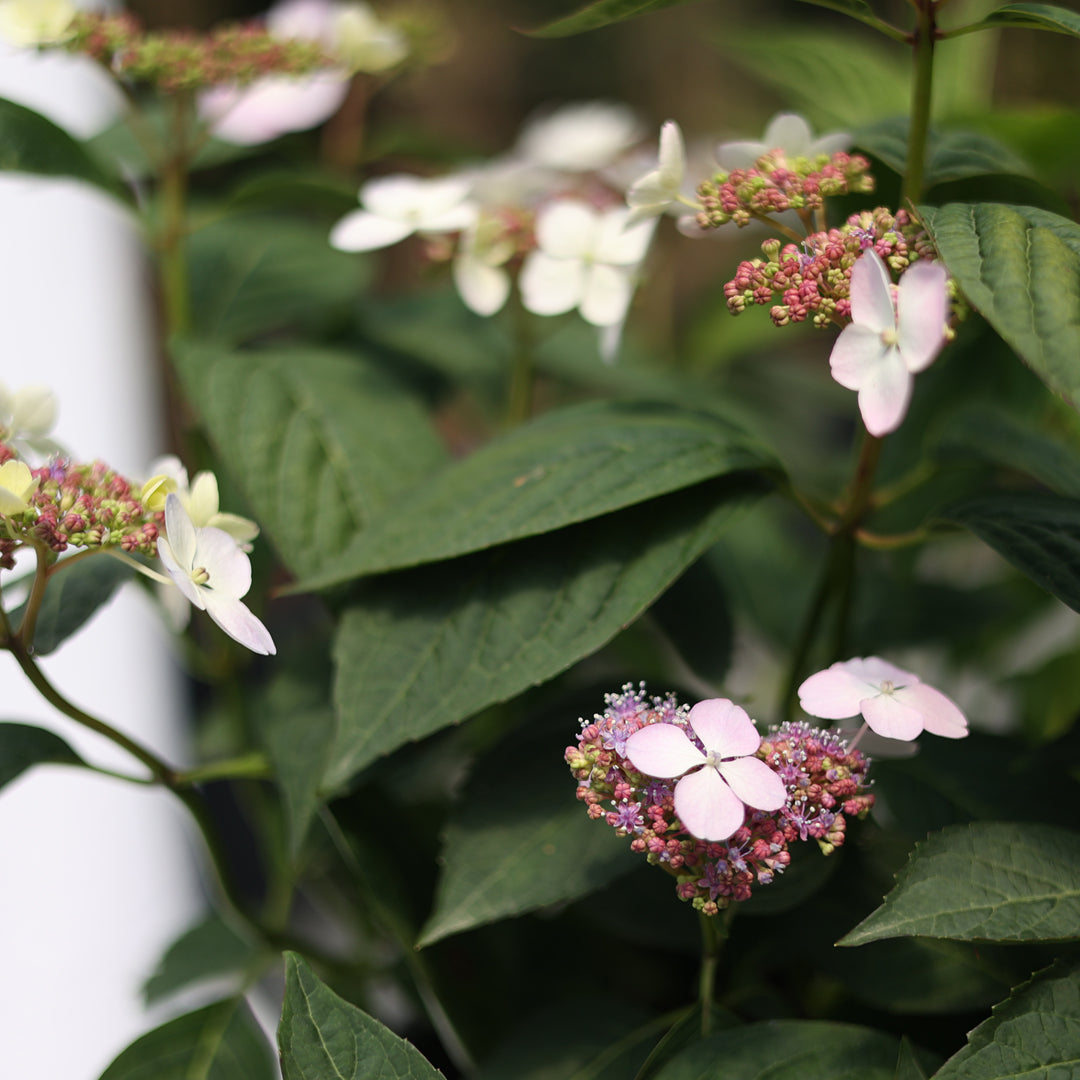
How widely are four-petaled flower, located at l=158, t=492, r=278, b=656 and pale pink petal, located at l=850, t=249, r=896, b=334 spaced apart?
9.6 inches

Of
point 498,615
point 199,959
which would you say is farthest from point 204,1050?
point 498,615

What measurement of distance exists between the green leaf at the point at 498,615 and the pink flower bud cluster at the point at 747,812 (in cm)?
6

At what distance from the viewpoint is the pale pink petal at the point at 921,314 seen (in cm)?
34

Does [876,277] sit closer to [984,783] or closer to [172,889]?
[984,783]

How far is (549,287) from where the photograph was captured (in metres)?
0.60

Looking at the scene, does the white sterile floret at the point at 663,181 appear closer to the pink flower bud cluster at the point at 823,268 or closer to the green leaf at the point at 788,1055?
the pink flower bud cluster at the point at 823,268

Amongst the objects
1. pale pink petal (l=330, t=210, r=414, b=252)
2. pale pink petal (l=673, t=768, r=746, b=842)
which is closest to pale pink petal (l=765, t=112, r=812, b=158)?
pale pink petal (l=330, t=210, r=414, b=252)

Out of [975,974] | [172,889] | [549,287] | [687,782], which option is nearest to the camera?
[687,782]

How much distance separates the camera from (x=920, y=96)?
440mm

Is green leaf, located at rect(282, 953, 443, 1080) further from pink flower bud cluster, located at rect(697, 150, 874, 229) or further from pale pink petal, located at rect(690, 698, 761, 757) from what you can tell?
pink flower bud cluster, located at rect(697, 150, 874, 229)

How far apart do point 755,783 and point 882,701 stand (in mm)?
69

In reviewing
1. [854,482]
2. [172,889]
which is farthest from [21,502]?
[172,889]

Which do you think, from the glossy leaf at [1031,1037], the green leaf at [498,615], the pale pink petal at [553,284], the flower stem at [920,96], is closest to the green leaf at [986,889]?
the glossy leaf at [1031,1037]

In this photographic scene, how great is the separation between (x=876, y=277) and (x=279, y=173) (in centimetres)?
48
